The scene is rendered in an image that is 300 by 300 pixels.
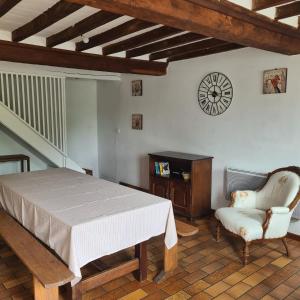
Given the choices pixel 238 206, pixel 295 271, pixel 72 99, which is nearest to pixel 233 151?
pixel 238 206

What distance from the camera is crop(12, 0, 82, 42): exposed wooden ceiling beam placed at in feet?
8.05

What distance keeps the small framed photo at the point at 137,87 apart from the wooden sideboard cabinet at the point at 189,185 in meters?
1.35

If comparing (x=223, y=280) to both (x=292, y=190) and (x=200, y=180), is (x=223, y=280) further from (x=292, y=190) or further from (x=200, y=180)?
(x=200, y=180)

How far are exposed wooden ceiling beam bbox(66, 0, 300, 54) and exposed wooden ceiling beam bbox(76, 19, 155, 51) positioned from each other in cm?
85

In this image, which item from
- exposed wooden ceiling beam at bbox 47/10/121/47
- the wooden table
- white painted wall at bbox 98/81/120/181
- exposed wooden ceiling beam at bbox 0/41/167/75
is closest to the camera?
exposed wooden ceiling beam at bbox 47/10/121/47

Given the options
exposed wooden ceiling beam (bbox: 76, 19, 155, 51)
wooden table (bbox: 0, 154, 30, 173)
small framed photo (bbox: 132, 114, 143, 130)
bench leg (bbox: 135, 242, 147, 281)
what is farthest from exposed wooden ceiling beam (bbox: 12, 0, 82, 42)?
small framed photo (bbox: 132, 114, 143, 130)

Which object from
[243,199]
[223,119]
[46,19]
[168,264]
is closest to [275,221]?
[243,199]

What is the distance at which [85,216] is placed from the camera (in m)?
2.16

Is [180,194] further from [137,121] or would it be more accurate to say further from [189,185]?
[137,121]

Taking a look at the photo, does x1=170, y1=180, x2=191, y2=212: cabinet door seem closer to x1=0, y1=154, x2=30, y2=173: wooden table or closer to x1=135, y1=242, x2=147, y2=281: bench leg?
x1=135, y1=242, x2=147, y2=281: bench leg

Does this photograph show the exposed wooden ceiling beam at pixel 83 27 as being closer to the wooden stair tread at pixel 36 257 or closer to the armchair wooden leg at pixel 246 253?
the wooden stair tread at pixel 36 257

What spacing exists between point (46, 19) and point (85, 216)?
5.97 ft

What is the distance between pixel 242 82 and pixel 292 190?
1471 mm

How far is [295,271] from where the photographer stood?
281cm
